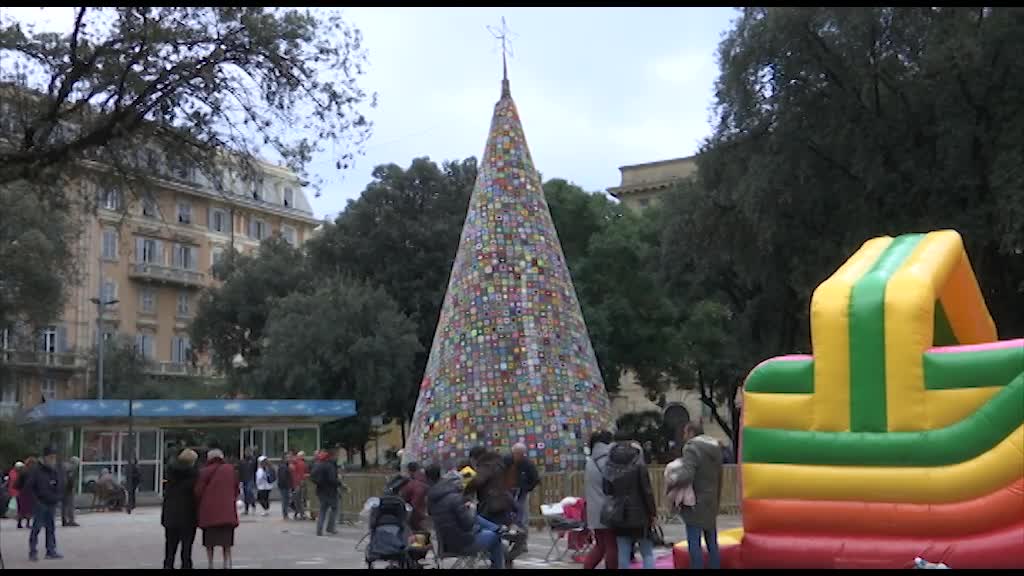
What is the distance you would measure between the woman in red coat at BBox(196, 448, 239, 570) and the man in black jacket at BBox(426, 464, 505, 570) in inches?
90.9

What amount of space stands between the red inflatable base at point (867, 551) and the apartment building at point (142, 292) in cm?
4315

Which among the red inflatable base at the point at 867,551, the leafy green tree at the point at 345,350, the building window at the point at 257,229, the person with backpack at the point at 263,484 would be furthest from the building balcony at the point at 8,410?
the red inflatable base at the point at 867,551

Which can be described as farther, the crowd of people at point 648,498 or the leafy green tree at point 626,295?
the leafy green tree at point 626,295

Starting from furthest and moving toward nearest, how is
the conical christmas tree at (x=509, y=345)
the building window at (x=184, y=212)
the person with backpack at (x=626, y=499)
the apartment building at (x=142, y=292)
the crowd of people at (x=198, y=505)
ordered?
the building window at (x=184, y=212), the apartment building at (x=142, y=292), the conical christmas tree at (x=509, y=345), the crowd of people at (x=198, y=505), the person with backpack at (x=626, y=499)

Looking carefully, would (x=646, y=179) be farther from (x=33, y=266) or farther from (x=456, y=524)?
(x=456, y=524)

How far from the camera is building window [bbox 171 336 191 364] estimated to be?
209 ft

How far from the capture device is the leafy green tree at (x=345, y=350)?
3869cm

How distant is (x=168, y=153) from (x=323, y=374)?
Answer: 79.9ft

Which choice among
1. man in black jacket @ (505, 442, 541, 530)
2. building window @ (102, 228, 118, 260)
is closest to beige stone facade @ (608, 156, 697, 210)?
building window @ (102, 228, 118, 260)

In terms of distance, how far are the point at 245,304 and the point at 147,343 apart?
15.2 m

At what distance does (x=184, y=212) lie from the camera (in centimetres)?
6475

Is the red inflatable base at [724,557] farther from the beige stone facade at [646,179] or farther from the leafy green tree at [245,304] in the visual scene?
the beige stone facade at [646,179]
